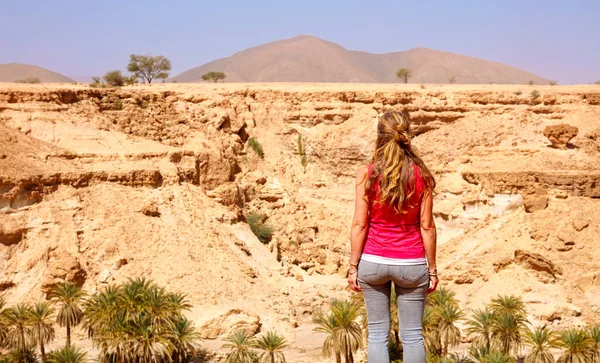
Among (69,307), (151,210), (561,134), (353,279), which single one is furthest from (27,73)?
(353,279)

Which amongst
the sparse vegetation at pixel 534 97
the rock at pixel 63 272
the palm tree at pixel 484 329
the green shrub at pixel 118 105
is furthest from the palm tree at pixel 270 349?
the sparse vegetation at pixel 534 97

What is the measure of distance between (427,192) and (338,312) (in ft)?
46.3

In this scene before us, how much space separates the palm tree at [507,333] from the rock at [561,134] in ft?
42.9

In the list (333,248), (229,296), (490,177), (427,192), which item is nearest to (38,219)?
(229,296)

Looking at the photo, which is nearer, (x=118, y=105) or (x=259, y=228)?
(x=259, y=228)

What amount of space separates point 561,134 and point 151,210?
17176 millimetres

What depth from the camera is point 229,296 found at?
2500cm

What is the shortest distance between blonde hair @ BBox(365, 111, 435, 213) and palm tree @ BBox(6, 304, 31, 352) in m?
15.8

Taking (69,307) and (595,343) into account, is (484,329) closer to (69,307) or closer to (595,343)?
(595,343)

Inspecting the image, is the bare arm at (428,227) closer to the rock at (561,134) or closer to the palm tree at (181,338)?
the palm tree at (181,338)

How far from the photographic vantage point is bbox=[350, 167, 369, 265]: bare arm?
18.8ft

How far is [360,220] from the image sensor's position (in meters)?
5.76

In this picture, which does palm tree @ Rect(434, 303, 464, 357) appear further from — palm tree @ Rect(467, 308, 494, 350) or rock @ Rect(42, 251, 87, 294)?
rock @ Rect(42, 251, 87, 294)

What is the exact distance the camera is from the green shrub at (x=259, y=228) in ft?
102
